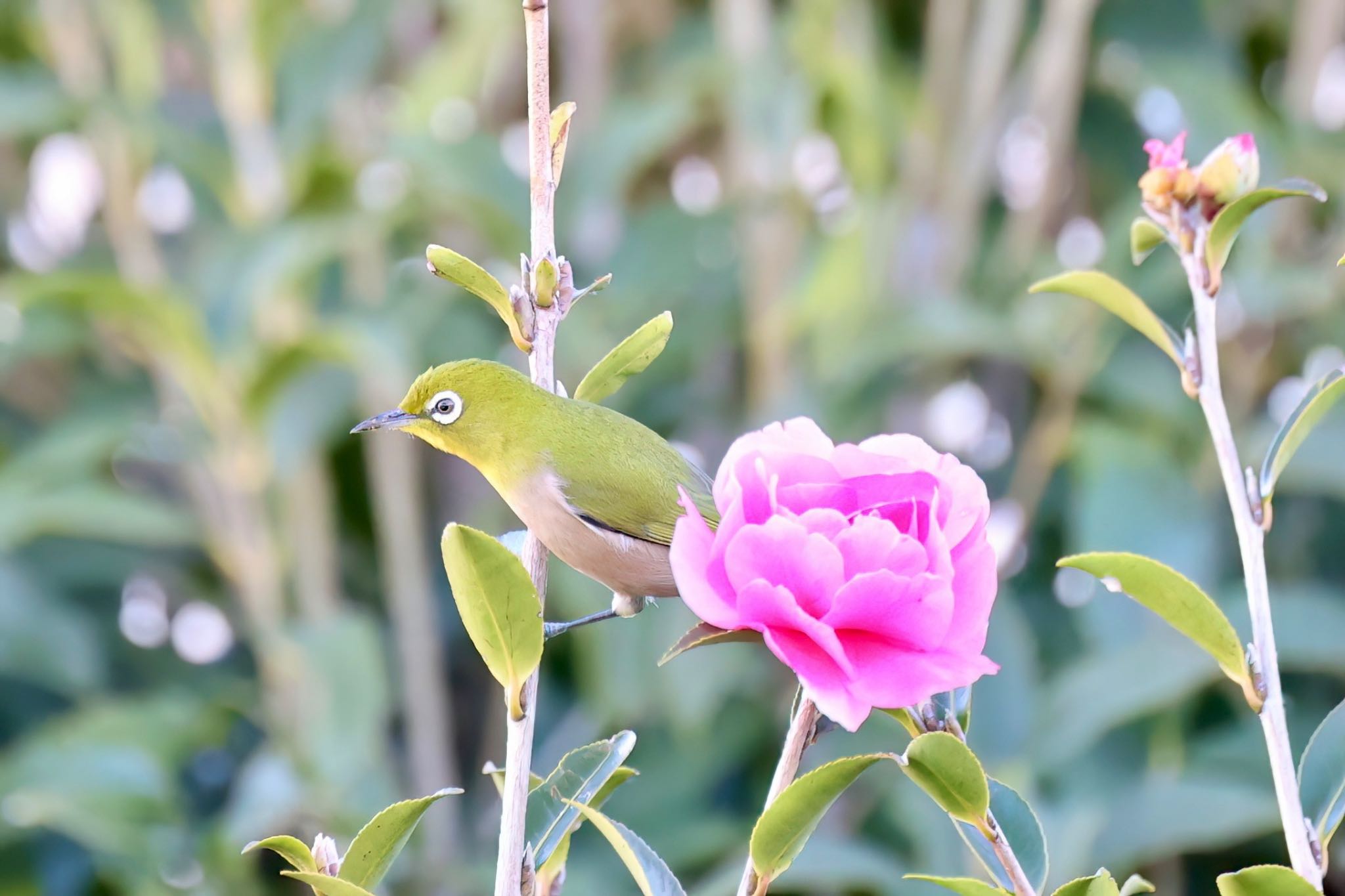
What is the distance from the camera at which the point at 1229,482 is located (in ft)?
1.48

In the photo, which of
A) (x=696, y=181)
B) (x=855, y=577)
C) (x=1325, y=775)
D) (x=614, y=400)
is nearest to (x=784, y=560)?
(x=855, y=577)

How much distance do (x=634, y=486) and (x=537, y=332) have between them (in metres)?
0.15

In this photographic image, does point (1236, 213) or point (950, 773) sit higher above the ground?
point (1236, 213)

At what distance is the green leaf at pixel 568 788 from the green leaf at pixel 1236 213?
265mm

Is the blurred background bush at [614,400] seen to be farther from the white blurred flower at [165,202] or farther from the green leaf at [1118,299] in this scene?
the green leaf at [1118,299]

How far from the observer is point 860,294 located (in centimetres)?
176

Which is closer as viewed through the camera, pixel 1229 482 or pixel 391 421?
pixel 1229 482

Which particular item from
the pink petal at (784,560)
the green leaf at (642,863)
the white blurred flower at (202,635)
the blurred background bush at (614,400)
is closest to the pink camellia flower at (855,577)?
the pink petal at (784,560)

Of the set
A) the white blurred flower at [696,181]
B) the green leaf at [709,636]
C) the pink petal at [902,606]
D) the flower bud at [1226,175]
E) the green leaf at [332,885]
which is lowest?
the white blurred flower at [696,181]

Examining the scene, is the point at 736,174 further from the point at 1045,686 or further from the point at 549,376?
the point at 549,376

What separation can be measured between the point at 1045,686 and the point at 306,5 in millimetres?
1433

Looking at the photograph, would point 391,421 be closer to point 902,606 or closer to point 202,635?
point 902,606

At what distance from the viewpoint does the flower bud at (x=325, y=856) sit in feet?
1.43

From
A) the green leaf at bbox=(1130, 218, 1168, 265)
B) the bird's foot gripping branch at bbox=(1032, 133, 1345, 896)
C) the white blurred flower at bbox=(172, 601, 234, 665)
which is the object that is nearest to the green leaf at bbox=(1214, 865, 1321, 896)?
the bird's foot gripping branch at bbox=(1032, 133, 1345, 896)
